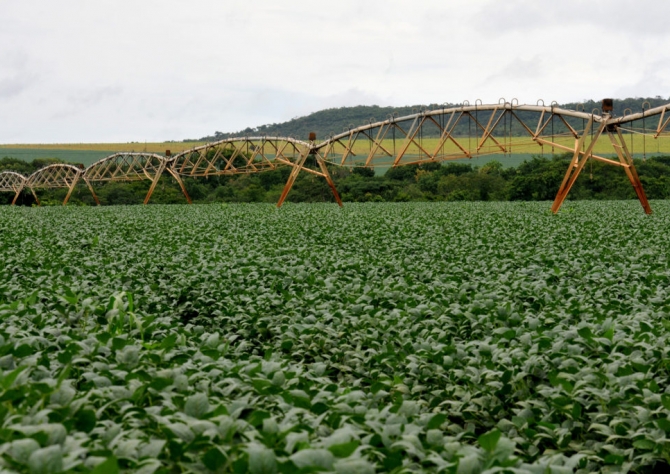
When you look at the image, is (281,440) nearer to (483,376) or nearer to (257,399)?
(257,399)

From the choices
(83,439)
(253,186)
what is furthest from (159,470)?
(253,186)

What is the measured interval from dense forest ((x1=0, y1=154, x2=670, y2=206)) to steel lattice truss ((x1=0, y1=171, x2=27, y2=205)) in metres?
1.58

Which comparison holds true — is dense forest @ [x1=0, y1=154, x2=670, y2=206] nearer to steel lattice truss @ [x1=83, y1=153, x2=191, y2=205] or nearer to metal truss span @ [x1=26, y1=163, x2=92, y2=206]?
metal truss span @ [x1=26, y1=163, x2=92, y2=206]

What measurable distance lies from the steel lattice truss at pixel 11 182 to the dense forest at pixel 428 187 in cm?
158

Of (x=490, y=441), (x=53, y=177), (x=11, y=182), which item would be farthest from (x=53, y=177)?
(x=490, y=441)

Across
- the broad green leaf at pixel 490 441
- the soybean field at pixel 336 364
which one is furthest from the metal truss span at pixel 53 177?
the broad green leaf at pixel 490 441

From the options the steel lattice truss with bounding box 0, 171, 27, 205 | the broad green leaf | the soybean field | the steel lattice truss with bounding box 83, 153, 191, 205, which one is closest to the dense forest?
the steel lattice truss with bounding box 0, 171, 27, 205

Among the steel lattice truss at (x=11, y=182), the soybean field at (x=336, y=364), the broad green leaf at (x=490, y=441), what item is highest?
the steel lattice truss at (x=11, y=182)

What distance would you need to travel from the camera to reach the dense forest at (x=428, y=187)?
2101 inches

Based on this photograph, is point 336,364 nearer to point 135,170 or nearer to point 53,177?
point 135,170

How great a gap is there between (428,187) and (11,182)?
130 ft

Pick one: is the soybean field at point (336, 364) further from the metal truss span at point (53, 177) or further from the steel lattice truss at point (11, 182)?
the steel lattice truss at point (11, 182)

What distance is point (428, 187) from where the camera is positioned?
60812 mm

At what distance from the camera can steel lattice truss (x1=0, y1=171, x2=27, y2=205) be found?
6425cm
